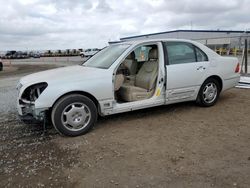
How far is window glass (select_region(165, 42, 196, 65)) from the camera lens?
17.9 feet

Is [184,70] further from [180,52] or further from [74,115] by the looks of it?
[74,115]

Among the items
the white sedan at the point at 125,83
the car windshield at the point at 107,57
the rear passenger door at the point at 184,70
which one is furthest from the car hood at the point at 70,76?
the rear passenger door at the point at 184,70

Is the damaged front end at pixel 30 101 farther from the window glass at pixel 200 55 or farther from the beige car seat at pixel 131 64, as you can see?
the window glass at pixel 200 55

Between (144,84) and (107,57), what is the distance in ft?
3.15

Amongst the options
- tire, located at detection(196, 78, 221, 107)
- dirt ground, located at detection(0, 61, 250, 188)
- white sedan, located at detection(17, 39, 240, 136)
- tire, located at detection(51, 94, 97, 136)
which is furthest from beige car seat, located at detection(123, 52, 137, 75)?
tire, located at detection(51, 94, 97, 136)

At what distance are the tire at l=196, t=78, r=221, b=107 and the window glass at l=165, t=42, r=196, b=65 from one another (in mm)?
658

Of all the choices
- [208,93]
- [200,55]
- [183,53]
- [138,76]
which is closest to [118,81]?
[138,76]

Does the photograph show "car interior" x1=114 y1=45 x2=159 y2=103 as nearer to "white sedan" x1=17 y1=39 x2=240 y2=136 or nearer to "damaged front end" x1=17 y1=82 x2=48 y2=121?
"white sedan" x1=17 y1=39 x2=240 y2=136

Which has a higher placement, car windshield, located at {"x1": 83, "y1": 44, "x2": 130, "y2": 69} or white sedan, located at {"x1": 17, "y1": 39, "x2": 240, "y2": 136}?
car windshield, located at {"x1": 83, "y1": 44, "x2": 130, "y2": 69}

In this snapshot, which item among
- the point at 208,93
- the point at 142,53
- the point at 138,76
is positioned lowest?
the point at 208,93

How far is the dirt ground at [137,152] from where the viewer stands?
311cm

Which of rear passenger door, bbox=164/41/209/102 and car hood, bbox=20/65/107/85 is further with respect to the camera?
rear passenger door, bbox=164/41/209/102

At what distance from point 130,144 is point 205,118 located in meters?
1.92

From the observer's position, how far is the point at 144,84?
559cm
